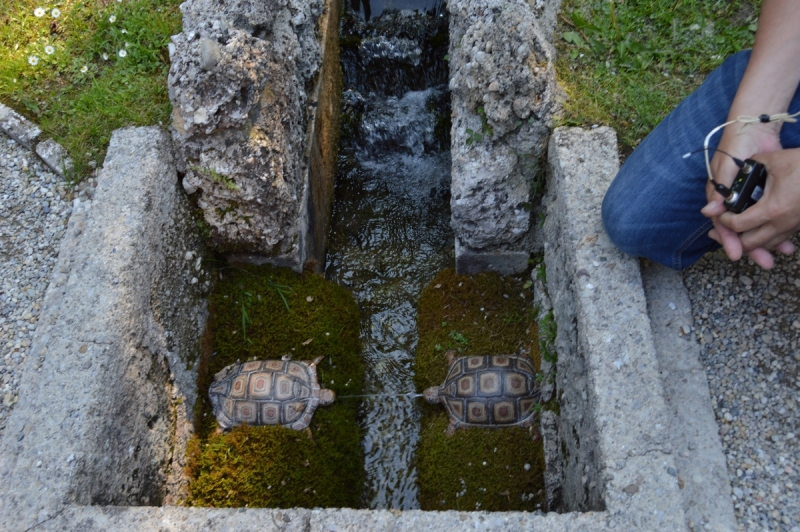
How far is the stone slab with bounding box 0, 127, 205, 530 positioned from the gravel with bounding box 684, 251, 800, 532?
7.82 ft

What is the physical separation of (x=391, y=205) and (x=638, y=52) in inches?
71.4

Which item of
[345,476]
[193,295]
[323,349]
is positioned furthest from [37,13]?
[345,476]

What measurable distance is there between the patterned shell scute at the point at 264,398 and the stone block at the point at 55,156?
1.39m

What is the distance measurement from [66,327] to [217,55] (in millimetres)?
1364

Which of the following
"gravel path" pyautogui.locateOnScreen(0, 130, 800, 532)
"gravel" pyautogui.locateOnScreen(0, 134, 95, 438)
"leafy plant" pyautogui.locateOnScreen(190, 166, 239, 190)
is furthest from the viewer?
"leafy plant" pyautogui.locateOnScreen(190, 166, 239, 190)

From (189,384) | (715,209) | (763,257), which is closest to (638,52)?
(715,209)

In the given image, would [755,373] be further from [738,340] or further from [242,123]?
[242,123]

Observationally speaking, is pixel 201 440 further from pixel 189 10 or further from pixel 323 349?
pixel 189 10

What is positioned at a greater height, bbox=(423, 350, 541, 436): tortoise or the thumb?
the thumb

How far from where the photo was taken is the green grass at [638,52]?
292 centimetres

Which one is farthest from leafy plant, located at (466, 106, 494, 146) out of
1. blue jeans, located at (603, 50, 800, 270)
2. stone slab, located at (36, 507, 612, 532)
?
stone slab, located at (36, 507, 612, 532)

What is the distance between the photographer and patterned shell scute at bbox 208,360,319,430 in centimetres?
300

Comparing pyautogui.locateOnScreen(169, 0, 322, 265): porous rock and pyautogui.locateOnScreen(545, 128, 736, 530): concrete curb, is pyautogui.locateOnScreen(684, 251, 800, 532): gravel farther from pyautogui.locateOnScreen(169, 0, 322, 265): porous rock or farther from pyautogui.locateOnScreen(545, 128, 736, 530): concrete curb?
pyautogui.locateOnScreen(169, 0, 322, 265): porous rock

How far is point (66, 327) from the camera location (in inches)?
95.7
